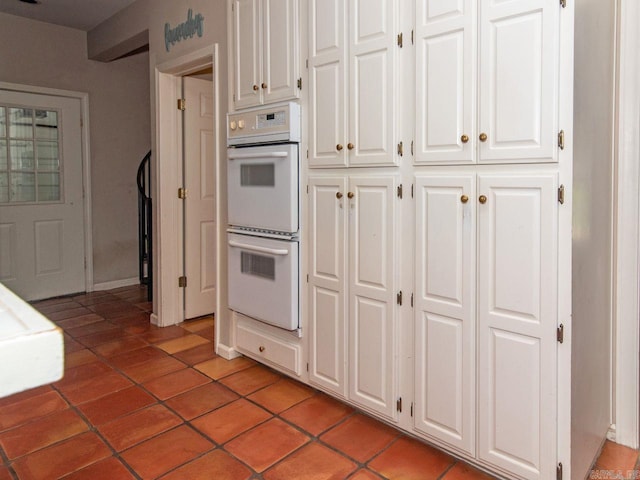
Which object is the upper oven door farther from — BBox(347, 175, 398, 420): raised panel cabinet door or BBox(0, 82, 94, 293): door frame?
BBox(0, 82, 94, 293): door frame

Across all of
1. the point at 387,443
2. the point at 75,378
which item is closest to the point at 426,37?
the point at 387,443

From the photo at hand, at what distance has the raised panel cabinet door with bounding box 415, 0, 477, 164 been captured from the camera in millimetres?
1782

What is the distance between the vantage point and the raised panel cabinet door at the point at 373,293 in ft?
6.98

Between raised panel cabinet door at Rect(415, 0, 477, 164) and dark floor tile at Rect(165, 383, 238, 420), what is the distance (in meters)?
1.68

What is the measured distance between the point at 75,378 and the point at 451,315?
2343 mm

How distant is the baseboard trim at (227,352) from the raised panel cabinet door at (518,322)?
1.80 metres

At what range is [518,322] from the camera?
172 cm

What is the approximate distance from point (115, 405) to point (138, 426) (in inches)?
12.1

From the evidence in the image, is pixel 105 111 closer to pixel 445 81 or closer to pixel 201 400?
pixel 201 400

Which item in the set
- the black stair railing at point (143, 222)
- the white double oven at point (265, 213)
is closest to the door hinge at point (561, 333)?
the white double oven at point (265, 213)

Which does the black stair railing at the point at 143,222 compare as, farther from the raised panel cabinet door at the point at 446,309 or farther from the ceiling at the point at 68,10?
the raised panel cabinet door at the point at 446,309

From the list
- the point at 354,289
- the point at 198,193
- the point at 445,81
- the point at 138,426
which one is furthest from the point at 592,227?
the point at 198,193

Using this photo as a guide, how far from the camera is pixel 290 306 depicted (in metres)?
2.58

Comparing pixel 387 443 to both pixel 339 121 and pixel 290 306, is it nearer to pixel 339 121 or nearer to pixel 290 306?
pixel 290 306
